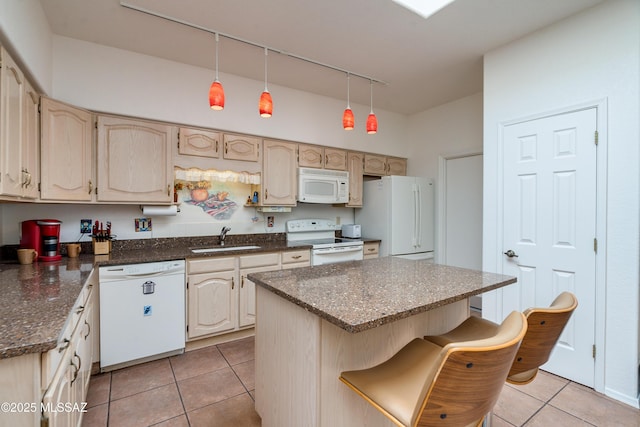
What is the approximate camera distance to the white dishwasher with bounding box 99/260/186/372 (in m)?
2.29

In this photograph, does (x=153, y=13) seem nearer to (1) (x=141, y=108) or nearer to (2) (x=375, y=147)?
(1) (x=141, y=108)

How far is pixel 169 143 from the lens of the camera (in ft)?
9.27

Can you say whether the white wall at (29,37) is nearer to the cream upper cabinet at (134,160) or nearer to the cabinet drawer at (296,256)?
the cream upper cabinet at (134,160)

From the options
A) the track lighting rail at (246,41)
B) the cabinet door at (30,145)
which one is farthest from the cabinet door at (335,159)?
the cabinet door at (30,145)

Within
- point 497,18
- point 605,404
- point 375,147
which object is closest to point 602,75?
point 497,18

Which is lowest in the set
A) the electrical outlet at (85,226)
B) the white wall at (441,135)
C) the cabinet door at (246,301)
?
the cabinet door at (246,301)

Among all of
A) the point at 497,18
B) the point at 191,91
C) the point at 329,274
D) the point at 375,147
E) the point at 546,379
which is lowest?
the point at 546,379

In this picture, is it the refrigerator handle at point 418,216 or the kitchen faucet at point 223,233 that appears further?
the refrigerator handle at point 418,216

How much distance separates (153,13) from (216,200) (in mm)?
1778

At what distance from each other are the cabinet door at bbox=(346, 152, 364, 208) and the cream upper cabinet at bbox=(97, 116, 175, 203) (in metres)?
2.22

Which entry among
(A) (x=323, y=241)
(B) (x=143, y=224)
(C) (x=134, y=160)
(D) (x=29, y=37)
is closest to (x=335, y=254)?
(A) (x=323, y=241)

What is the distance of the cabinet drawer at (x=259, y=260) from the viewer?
116 inches

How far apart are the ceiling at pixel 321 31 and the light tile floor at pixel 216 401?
2.73 m

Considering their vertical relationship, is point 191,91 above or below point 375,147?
above
